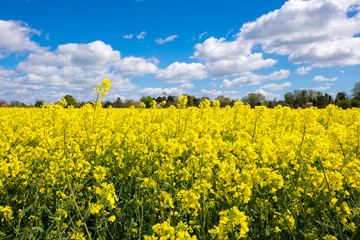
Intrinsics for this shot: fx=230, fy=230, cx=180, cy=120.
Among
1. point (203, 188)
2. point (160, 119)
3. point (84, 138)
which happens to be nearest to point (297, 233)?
point (203, 188)

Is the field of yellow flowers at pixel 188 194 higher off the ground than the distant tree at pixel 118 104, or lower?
lower

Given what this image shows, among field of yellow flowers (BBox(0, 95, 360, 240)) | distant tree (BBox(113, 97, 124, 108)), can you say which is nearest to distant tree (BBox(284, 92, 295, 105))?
Result: distant tree (BBox(113, 97, 124, 108))

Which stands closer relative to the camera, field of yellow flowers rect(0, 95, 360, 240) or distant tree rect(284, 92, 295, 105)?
field of yellow flowers rect(0, 95, 360, 240)

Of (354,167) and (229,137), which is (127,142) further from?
(354,167)

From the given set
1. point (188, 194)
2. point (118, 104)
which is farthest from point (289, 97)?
point (188, 194)

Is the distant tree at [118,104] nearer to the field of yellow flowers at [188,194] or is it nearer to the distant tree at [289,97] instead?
the field of yellow flowers at [188,194]

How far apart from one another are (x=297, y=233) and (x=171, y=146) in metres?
1.88

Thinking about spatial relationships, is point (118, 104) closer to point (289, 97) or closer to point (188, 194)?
point (188, 194)

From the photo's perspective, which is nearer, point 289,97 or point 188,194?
point 188,194

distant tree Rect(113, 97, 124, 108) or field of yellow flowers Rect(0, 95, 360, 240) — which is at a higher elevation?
distant tree Rect(113, 97, 124, 108)

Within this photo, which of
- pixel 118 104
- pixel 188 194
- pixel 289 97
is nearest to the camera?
pixel 188 194

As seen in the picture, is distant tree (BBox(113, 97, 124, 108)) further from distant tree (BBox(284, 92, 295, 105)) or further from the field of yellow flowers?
distant tree (BBox(284, 92, 295, 105))

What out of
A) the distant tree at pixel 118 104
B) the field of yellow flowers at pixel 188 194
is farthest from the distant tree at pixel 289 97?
the field of yellow flowers at pixel 188 194

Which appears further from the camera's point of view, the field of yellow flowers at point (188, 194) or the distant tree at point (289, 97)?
the distant tree at point (289, 97)
